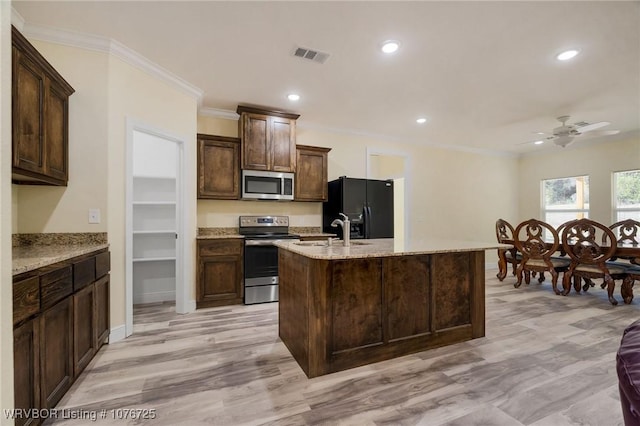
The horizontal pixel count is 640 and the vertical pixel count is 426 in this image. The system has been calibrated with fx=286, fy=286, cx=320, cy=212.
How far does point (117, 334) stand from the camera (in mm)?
2686

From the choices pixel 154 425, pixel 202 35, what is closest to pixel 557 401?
pixel 154 425

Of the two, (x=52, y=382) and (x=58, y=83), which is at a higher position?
(x=58, y=83)

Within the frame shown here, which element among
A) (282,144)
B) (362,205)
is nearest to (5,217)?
(282,144)

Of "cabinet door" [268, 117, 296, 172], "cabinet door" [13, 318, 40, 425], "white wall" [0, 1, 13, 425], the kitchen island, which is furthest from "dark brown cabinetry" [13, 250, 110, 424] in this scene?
"cabinet door" [268, 117, 296, 172]

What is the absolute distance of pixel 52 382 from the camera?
1.66m

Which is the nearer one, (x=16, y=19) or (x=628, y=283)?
(x=16, y=19)

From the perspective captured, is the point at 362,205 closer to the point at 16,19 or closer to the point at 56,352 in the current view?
the point at 56,352

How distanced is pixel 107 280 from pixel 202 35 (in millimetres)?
2331

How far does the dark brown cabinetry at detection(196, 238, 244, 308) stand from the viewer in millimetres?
3646

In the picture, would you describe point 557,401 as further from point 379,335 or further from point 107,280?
point 107,280

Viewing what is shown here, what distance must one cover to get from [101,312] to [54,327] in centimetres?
81

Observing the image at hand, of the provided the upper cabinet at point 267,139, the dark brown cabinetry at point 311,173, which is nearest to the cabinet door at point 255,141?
the upper cabinet at point 267,139

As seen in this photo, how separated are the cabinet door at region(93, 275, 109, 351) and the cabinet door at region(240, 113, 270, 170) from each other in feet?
7.21

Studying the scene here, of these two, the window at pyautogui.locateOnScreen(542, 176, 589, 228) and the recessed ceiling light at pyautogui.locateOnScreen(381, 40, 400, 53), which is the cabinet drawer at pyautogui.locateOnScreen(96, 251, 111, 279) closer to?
the recessed ceiling light at pyautogui.locateOnScreen(381, 40, 400, 53)
